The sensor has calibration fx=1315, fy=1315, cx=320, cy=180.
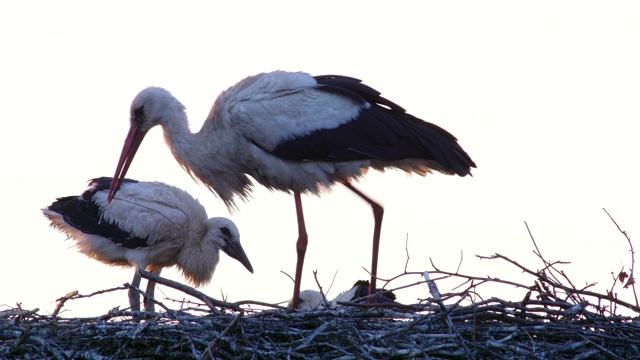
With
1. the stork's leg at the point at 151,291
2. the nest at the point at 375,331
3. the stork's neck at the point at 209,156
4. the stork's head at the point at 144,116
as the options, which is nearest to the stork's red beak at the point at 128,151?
the stork's head at the point at 144,116

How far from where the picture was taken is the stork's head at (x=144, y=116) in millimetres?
9031

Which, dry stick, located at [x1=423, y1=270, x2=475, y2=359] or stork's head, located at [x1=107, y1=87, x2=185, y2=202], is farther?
stork's head, located at [x1=107, y1=87, x2=185, y2=202]

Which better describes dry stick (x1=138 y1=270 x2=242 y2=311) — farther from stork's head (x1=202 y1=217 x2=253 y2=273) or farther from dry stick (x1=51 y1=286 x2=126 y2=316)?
stork's head (x1=202 y1=217 x2=253 y2=273)

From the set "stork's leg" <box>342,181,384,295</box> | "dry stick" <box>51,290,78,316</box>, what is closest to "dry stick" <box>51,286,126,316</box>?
"dry stick" <box>51,290,78,316</box>

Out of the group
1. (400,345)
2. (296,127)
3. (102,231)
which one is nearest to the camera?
(400,345)

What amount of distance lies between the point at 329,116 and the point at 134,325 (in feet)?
8.18

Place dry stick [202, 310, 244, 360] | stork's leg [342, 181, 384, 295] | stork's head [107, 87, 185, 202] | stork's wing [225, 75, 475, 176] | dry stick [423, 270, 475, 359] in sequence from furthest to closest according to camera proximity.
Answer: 1. stork's head [107, 87, 185, 202]
2. stork's leg [342, 181, 384, 295]
3. stork's wing [225, 75, 475, 176]
4. dry stick [423, 270, 475, 359]
5. dry stick [202, 310, 244, 360]

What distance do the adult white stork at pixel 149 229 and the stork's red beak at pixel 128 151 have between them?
60 centimetres

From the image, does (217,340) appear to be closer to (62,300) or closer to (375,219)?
(62,300)

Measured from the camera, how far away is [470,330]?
20.5ft

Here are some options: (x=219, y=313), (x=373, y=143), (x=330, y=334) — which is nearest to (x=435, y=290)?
(x=330, y=334)

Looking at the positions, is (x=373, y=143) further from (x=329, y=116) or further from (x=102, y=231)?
(x=102, y=231)

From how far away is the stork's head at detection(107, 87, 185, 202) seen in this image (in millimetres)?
9031

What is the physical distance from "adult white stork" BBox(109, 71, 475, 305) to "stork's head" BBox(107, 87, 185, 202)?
0.31m
